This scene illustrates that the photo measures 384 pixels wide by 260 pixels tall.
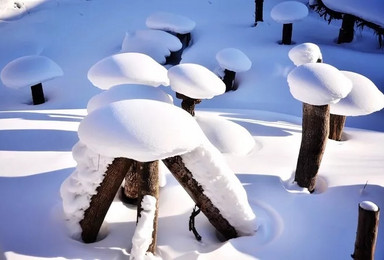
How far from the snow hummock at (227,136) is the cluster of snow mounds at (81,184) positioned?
192cm

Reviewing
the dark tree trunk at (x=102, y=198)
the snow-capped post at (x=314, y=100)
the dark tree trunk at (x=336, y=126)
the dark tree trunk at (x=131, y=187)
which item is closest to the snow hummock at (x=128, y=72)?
the dark tree trunk at (x=131, y=187)

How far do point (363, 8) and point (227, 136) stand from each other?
481cm

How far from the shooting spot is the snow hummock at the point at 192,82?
3.95 metres

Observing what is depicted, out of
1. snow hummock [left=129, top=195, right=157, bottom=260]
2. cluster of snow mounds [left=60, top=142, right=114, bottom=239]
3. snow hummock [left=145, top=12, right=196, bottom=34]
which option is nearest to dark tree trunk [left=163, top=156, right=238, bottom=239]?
snow hummock [left=129, top=195, right=157, bottom=260]

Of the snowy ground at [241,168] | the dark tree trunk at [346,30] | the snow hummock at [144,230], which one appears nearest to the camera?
the snow hummock at [144,230]

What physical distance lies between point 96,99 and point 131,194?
2.65 feet

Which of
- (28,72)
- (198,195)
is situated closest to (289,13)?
(28,72)

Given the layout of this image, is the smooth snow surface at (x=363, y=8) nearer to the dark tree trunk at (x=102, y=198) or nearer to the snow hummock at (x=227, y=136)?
the snow hummock at (x=227, y=136)

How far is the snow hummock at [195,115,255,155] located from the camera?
4.21 metres

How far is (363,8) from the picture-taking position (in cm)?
740

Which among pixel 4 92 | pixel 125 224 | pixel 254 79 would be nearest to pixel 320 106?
pixel 125 224

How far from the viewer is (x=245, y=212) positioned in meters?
2.72

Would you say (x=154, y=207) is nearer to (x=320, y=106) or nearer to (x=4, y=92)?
(x=320, y=106)

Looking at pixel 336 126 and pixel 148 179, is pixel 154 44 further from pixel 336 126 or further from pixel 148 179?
pixel 148 179
